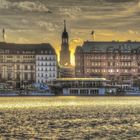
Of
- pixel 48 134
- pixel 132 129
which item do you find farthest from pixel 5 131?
pixel 132 129

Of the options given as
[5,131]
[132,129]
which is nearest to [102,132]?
[132,129]

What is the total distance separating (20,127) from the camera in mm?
89938

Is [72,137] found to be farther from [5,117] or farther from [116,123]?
[5,117]

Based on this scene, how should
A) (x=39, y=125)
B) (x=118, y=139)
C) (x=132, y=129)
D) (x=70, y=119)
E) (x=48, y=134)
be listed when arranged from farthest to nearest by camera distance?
1. (x=70, y=119)
2. (x=39, y=125)
3. (x=132, y=129)
4. (x=48, y=134)
5. (x=118, y=139)

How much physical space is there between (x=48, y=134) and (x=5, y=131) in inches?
217

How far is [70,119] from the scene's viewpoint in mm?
105938

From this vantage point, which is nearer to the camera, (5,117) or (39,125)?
(39,125)

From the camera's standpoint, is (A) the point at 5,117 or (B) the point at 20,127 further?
(A) the point at 5,117

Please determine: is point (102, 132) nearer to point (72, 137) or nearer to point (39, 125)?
point (72, 137)

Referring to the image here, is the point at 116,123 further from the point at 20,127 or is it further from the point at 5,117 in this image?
the point at 5,117

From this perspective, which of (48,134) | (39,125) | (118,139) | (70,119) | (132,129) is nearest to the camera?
(118,139)

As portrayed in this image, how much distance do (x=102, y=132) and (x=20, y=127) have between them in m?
11.0

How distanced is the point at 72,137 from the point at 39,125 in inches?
645

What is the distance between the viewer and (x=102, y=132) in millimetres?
83250
